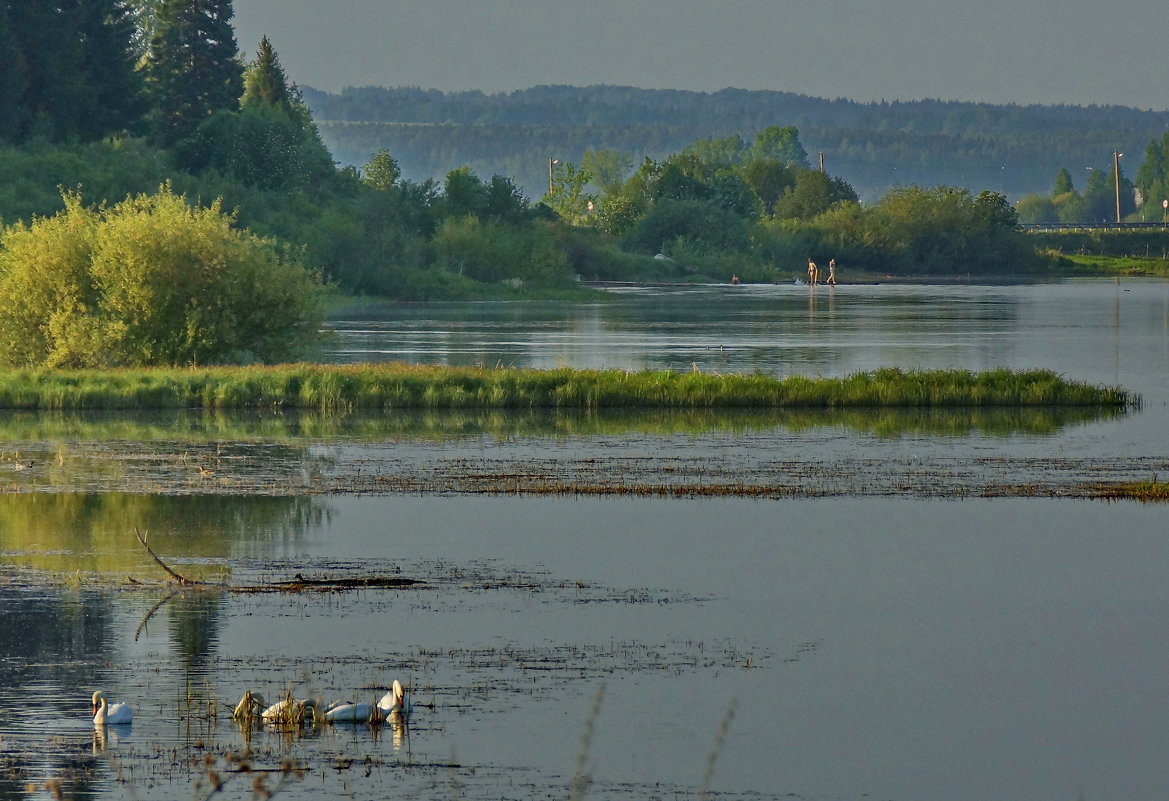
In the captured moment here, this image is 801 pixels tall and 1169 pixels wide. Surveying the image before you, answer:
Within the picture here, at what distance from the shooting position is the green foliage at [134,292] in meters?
46.2

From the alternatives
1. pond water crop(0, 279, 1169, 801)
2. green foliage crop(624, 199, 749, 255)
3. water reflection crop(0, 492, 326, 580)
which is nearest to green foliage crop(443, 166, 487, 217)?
green foliage crop(624, 199, 749, 255)

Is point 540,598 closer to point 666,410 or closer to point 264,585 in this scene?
point 264,585

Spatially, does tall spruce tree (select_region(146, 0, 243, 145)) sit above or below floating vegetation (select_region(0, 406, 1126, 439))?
above

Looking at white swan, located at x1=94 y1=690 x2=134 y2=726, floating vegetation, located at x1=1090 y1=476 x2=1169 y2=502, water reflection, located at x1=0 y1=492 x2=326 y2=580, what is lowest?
floating vegetation, located at x1=1090 y1=476 x2=1169 y2=502

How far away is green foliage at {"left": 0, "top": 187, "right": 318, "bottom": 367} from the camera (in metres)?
46.2

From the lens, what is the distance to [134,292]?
45.6m

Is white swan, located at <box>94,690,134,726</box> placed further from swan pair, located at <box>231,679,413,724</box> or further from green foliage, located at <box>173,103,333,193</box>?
green foliage, located at <box>173,103,333,193</box>

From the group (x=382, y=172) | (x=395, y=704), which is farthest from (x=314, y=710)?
(x=382, y=172)

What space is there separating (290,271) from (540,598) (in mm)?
29883

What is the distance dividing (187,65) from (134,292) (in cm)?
6580

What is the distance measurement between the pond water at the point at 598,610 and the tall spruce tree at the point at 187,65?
2806 inches

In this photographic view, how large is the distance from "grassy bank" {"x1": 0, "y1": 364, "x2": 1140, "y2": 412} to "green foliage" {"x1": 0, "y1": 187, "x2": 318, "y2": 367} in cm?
301

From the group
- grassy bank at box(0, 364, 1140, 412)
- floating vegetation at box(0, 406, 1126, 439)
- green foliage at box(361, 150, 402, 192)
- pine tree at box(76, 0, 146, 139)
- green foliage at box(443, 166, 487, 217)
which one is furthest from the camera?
green foliage at box(361, 150, 402, 192)

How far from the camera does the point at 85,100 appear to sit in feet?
309
